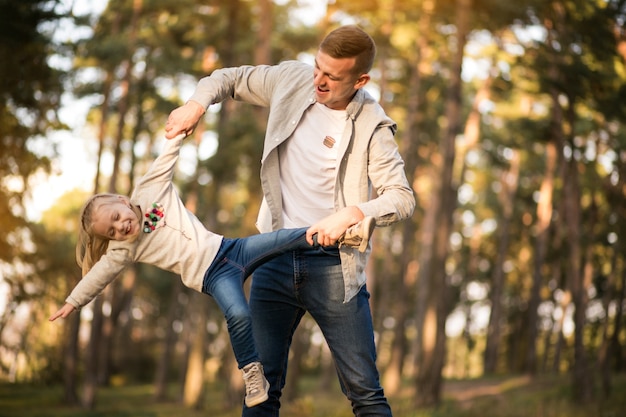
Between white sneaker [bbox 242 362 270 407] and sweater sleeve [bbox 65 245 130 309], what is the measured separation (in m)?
0.85

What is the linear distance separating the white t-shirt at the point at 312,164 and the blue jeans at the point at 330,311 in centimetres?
24

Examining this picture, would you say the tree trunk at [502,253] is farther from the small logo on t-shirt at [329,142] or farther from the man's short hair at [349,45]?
the man's short hair at [349,45]

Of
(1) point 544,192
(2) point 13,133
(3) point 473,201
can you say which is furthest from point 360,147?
(3) point 473,201

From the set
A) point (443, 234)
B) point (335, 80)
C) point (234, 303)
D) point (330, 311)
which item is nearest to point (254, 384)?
point (234, 303)

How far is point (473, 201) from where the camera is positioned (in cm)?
3778

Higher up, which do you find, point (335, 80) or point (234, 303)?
point (335, 80)

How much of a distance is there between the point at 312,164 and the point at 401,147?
77.5 feet

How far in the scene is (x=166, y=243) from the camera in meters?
4.17

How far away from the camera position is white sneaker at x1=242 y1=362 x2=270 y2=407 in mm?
3859

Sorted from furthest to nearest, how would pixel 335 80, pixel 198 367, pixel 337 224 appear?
pixel 198 367, pixel 335 80, pixel 337 224

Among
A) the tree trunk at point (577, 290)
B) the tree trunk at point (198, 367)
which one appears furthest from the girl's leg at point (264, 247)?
the tree trunk at point (198, 367)

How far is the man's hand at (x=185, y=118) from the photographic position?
3875mm

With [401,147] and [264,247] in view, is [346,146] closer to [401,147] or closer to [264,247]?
[264,247]

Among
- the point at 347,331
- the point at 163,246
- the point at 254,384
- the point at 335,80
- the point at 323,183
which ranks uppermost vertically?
the point at 335,80
